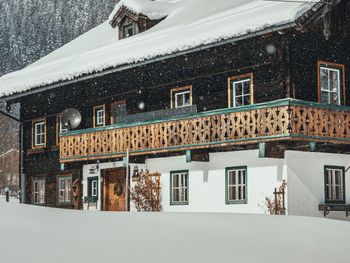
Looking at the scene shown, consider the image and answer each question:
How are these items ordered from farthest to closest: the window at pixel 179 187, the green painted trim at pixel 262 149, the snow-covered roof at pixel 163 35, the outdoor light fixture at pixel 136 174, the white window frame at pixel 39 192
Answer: the white window frame at pixel 39 192
the outdoor light fixture at pixel 136 174
the window at pixel 179 187
the snow-covered roof at pixel 163 35
the green painted trim at pixel 262 149

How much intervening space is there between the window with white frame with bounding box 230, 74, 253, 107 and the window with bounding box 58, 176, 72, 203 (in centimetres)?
944

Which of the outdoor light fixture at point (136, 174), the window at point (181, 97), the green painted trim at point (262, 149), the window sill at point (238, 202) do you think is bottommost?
the window sill at point (238, 202)

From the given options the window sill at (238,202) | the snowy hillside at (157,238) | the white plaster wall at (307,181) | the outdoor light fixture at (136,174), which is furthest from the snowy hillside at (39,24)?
the snowy hillside at (157,238)

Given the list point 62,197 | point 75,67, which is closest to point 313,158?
point 75,67

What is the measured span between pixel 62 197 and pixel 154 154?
660cm

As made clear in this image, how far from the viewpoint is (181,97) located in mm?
25531

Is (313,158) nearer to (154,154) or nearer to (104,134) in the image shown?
(154,154)

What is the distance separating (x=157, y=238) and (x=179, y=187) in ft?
47.8

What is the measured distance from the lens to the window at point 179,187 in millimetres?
24688

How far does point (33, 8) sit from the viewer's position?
13600cm

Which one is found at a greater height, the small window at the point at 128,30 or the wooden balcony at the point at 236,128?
the small window at the point at 128,30

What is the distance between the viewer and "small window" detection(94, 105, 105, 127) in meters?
28.9

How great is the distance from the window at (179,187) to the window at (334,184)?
4421 mm

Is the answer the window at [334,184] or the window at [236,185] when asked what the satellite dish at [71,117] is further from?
the window at [334,184]
